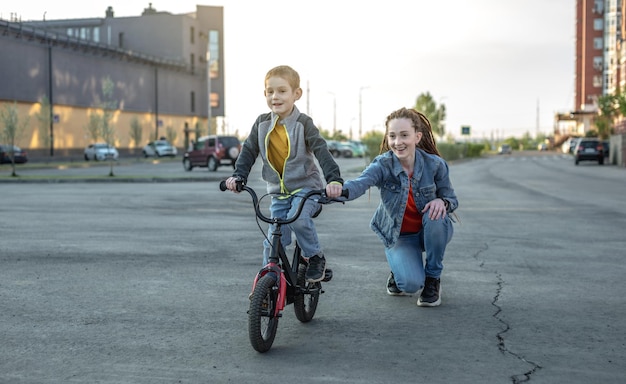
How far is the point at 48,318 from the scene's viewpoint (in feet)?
19.5

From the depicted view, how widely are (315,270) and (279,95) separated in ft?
3.96

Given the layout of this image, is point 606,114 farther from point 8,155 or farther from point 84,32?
point 84,32

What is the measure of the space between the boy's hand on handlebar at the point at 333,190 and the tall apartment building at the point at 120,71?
4178 cm

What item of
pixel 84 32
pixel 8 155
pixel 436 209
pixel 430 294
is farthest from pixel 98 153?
pixel 436 209

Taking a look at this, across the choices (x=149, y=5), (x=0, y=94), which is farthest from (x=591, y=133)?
(x=0, y=94)

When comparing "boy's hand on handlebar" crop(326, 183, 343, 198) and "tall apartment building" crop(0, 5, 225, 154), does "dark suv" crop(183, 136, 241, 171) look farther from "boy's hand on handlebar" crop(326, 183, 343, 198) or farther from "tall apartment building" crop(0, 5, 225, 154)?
"boy's hand on handlebar" crop(326, 183, 343, 198)

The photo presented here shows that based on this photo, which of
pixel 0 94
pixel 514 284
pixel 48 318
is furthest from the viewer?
pixel 0 94

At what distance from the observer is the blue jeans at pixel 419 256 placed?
6281 mm

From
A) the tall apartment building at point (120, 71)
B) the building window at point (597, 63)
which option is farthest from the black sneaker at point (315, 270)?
the building window at point (597, 63)

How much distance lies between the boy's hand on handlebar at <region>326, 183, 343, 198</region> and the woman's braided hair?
4.32 feet

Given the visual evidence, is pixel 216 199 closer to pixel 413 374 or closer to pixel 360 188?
pixel 360 188

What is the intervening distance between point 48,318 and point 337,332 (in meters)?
2.14

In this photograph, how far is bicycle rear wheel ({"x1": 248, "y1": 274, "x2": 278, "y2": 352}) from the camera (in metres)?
4.73

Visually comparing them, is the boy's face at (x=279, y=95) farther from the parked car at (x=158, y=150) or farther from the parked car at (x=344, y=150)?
the parked car at (x=344, y=150)
